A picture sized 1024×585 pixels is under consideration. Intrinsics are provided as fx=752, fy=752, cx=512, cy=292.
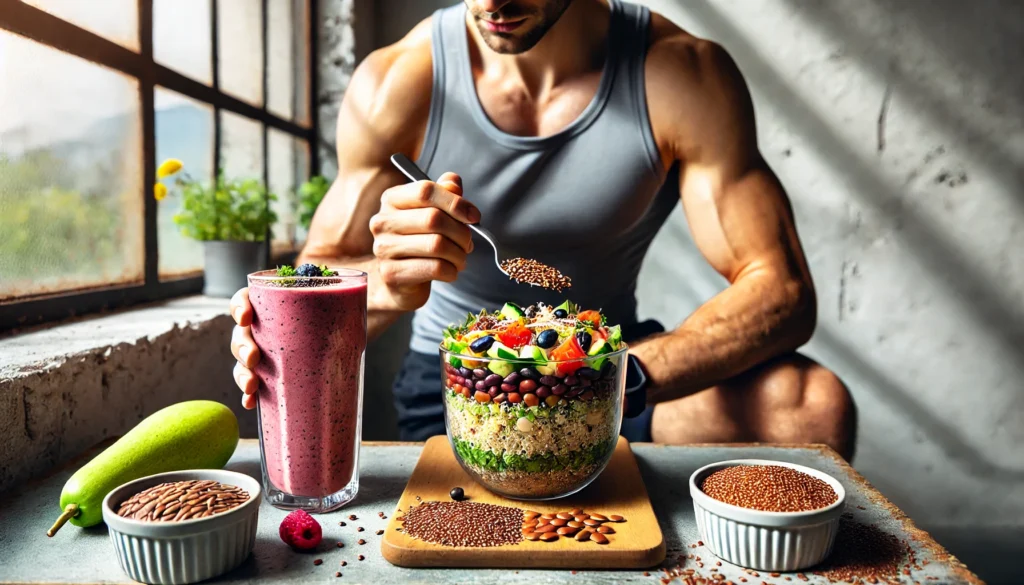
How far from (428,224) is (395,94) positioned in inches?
30.3

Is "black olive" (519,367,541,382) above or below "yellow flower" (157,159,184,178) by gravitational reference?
below

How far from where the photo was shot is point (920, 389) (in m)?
3.19

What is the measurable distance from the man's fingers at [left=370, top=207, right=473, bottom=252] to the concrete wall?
2.01 m

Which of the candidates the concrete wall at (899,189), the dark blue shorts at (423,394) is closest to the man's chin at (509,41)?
the dark blue shorts at (423,394)

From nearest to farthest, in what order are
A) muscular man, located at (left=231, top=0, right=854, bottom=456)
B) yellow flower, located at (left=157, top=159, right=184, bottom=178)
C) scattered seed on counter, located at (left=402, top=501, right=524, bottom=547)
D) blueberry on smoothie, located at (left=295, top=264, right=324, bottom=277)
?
scattered seed on counter, located at (left=402, top=501, right=524, bottom=547)
blueberry on smoothie, located at (left=295, top=264, right=324, bottom=277)
muscular man, located at (left=231, top=0, right=854, bottom=456)
yellow flower, located at (left=157, top=159, right=184, bottom=178)

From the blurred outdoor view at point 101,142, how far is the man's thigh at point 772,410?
1.31 metres

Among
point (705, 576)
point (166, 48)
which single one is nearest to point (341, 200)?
point (166, 48)

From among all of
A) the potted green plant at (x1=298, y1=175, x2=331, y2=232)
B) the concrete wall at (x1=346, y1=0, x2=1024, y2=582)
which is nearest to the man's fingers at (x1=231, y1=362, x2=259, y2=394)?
the potted green plant at (x1=298, y1=175, x2=331, y2=232)

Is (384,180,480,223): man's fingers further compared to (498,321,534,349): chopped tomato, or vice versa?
(384,180,480,223): man's fingers

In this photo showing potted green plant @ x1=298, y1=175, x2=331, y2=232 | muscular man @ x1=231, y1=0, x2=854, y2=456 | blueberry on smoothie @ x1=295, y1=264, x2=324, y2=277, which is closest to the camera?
blueberry on smoothie @ x1=295, y1=264, x2=324, y2=277

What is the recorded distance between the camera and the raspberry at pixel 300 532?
86 cm

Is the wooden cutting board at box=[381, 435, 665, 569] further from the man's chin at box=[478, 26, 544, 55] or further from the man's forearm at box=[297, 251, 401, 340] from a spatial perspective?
the man's chin at box=[478, 26, 544, 55]

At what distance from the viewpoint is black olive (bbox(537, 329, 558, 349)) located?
95 cm

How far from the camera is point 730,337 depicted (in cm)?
159
